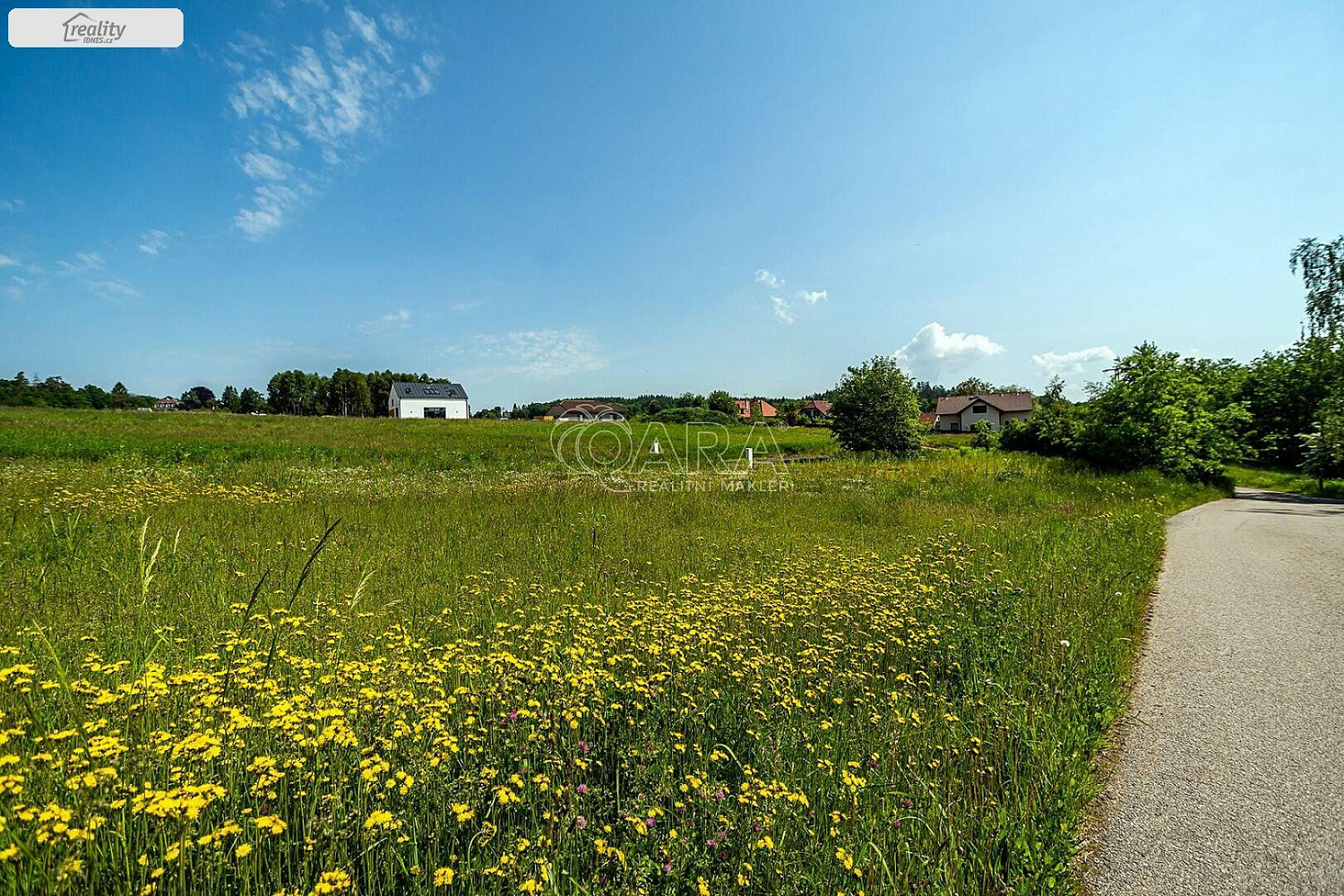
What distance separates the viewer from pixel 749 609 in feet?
16.3

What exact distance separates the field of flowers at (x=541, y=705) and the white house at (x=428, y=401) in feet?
287

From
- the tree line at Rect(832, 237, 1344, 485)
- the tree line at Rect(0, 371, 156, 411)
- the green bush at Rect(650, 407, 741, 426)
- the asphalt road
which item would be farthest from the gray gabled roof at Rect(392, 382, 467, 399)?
the asphalt road

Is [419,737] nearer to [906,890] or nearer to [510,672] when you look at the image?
[510,672]

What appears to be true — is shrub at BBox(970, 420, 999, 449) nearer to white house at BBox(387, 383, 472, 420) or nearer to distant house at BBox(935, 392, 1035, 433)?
distant house at BBox(935, 392, 1035, 433)

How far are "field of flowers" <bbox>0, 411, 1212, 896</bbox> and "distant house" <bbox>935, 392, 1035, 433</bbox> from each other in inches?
3493

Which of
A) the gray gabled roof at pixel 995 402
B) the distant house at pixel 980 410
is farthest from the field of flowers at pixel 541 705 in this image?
the gray gabled roof at pixel 995 402

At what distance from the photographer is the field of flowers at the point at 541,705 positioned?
2215mm

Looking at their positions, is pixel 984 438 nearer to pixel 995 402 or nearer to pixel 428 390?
pixel 995 402

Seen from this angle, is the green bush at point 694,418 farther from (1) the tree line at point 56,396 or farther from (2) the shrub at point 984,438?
(1) the tree line at point 56,396

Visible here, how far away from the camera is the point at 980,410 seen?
8912cm

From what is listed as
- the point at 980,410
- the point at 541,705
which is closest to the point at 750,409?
the point at 980,410

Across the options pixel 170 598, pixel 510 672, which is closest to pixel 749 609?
pixel 510 672

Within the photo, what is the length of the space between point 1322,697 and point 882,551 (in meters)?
4.43

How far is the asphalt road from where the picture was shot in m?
2.69
